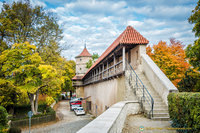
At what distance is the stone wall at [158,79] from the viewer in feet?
27.9

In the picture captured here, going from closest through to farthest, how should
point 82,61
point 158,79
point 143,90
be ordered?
1. point 143,90
2. point 158,79
3. point 82,61

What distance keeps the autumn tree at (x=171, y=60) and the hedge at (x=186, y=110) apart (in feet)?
53.8

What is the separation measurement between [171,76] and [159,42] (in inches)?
258

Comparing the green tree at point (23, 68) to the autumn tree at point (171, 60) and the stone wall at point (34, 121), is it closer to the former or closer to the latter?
the stone wall at point (34, 121)

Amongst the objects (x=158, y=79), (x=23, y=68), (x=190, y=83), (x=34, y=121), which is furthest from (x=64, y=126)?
(x=190, y=83)

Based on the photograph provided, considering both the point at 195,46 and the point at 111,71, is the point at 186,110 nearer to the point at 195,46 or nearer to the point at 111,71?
the point at 195,46

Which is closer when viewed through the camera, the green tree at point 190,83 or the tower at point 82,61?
the green tree at point 190,83

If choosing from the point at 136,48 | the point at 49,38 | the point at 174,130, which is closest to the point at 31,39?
the point at 49,38

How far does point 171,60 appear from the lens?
2230cm

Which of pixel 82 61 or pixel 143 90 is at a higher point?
pixel 82 61

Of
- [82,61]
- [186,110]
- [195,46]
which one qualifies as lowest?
[186,110]

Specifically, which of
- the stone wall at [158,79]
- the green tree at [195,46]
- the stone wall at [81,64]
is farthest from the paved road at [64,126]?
the stone wall at [81,64]

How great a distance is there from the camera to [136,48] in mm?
13570

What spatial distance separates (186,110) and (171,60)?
62.5 feet
